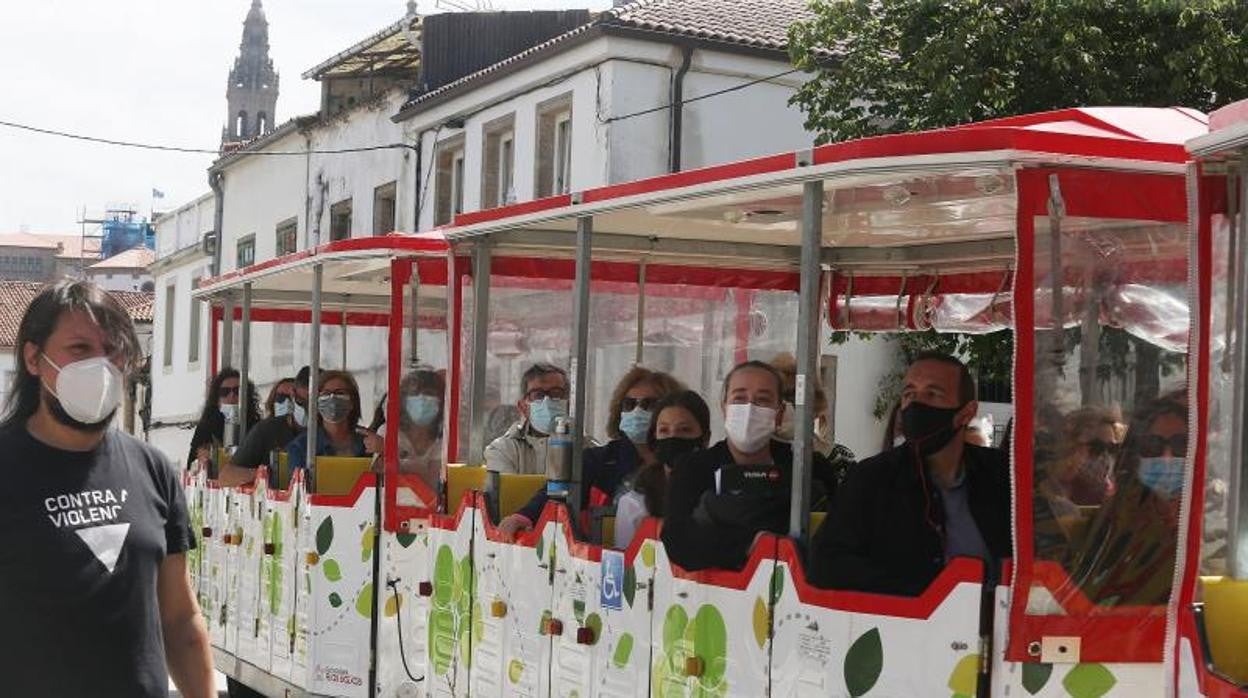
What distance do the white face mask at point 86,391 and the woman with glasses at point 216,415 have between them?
9.35m

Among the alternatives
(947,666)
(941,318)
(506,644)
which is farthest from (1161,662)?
(941,318)

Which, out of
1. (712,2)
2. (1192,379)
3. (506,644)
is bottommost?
(506,644)

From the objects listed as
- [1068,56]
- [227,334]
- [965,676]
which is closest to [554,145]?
[1068,56]

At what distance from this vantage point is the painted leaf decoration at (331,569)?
1077 cm

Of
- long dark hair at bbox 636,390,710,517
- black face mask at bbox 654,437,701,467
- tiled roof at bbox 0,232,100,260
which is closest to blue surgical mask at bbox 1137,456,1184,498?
long dark hair at bbox 636,390,710,517

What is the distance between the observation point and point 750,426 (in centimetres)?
715

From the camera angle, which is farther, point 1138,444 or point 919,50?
point 919,50

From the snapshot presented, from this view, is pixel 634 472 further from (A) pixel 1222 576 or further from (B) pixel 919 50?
(B) pixel 919 50

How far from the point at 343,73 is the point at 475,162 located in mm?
7739

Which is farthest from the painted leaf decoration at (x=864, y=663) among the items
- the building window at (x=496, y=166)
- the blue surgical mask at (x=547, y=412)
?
the building window at (x=496, y=166)

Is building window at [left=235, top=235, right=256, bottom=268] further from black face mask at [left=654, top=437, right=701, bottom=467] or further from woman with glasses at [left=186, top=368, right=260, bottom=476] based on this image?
black face mask at [left=654, top=437, right=701, bottom=467]

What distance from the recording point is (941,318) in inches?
403

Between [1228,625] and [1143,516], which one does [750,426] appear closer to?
[1143,516]

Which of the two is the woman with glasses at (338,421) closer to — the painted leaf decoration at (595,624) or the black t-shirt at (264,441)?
the black t-shirt at (264,441)
